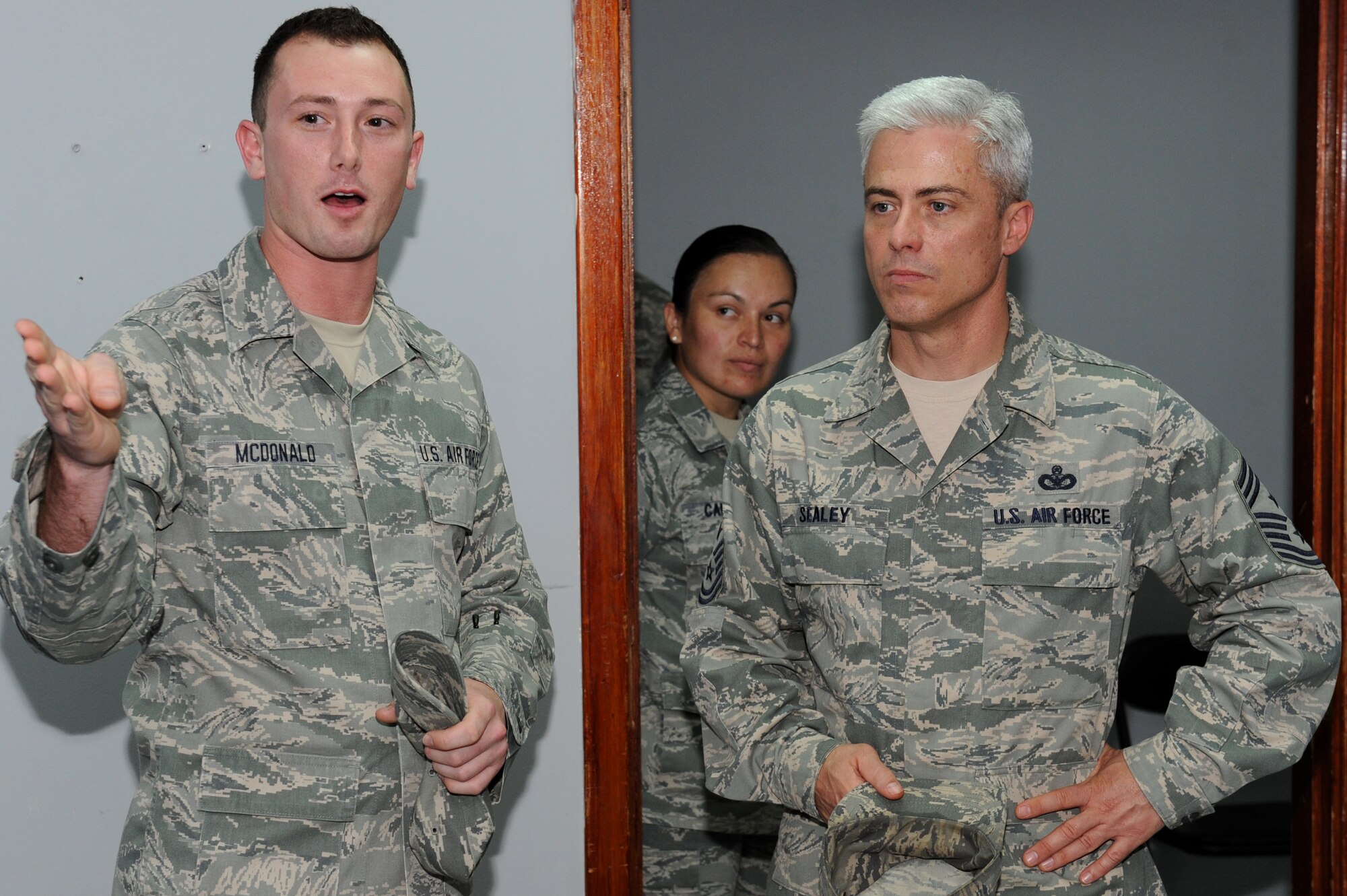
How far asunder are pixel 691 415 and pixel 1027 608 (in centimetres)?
139

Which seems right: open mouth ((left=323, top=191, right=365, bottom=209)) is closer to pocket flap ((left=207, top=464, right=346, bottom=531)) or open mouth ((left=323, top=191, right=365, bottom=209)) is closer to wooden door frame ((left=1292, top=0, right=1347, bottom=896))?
pocket flap ((left=207, top=464, right=346, bottom=531))

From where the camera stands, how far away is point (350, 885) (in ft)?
4.73

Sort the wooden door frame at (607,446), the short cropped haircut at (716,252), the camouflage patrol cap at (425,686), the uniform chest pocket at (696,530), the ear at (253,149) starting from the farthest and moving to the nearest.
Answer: the short cropped haircut at (716,252) → the uniform chest pocket at (696,530) → the wooden door frame at (607,446) → the ear at (253,149) → the camouflage patrol cap at (425,686)

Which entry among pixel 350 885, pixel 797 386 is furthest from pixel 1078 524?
pixel 350 885

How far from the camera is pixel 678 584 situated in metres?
2.94

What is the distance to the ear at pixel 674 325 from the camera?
305 cm

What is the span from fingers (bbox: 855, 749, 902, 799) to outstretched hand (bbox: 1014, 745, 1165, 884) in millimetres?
219

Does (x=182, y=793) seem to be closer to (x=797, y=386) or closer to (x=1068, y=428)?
(x=797, y=386)

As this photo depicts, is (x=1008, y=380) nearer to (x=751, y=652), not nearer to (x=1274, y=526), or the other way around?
(x=1274, y=526)

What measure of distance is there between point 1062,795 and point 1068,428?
0.50 m

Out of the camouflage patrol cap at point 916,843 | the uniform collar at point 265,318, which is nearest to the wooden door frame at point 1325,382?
the camouflage patrol cap at point 916,843

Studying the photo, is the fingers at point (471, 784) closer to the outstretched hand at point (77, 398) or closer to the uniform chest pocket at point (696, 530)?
the outstretched hand at point (77, 398)

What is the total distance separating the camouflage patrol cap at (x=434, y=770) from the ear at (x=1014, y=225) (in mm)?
1011

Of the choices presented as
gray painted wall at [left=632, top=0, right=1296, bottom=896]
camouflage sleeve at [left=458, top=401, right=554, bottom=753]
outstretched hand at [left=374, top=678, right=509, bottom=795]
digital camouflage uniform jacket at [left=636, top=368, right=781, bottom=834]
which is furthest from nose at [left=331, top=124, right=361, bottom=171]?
gray painted wall at [left=632, top=0, right=1296, bottom=896]
